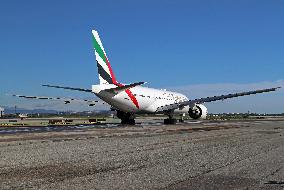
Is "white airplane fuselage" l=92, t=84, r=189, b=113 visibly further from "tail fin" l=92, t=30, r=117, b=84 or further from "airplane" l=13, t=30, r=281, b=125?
"tail fin" l=92, t=30, r=117, b=84

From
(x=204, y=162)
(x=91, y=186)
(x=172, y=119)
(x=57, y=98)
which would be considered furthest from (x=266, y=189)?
(x=172, y=119)

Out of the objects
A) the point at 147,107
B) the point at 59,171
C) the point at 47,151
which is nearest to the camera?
the point at 59,171

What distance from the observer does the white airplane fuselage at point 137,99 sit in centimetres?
5597

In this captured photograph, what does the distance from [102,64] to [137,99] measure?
278 inches

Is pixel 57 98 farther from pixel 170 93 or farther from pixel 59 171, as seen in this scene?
pixel 59 171

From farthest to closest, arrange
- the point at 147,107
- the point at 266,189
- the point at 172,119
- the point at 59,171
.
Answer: the point at 172,119 → the point at 147,107 → the point at 59,171 → the point at 266,189

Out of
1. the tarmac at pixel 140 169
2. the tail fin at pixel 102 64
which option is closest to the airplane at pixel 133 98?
the tail fin at pixel 102 64

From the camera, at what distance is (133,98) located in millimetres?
58750

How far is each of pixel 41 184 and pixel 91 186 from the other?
1.42 metres

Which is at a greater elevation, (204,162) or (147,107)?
(147,107)

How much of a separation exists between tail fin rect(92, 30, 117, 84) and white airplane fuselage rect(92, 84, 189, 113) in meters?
1.09

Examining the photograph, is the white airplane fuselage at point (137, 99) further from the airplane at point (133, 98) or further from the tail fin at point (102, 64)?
the tail fin at point (102, 64)

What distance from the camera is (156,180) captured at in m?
Answer: 12.6

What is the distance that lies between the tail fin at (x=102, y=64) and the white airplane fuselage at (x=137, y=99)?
42.8 inches
